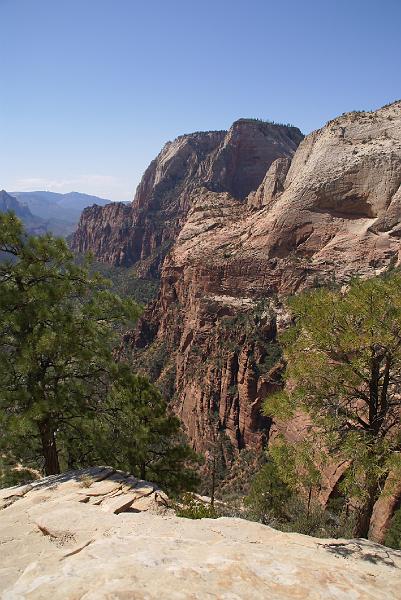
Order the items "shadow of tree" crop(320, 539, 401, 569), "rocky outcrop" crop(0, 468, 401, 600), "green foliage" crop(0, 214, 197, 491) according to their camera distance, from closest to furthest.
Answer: "rocky outcrop" crop(0, 468, 401, 600) → "shadow of tree" crop(320, 539, 401, 569) → "green foliage" crop(0, 214, 197, 491)

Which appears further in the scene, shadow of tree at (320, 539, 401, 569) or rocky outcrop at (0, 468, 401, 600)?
shadow of tree at (320, 539, 401, 569)

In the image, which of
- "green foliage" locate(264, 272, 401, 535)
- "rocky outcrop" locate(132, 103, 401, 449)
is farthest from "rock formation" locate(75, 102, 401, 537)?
"green foliage" locate(264, 272, 401, 535)

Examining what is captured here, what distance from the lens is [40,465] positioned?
13.7 metres

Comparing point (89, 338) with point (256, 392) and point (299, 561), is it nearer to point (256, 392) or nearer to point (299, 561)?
point (299, 561)

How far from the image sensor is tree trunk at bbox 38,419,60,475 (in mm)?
12203

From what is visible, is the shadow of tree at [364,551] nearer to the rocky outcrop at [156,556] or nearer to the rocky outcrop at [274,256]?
the rocky outcrop at [156,556]

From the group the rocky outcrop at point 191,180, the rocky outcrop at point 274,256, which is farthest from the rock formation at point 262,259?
the rocky outcrop at point 191,180

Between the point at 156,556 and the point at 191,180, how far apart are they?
625ft

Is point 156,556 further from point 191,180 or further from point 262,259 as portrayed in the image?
point 191,180

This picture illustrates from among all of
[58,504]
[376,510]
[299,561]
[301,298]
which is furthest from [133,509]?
[376,510]

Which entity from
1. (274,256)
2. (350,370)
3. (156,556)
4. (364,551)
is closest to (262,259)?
(274,256)

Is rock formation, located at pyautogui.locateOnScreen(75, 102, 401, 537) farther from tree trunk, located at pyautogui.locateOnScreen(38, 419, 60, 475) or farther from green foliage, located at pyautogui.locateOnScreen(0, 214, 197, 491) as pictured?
tree trunk, located at pyautogui.locateOnScreen(38, 419, 60, 475)

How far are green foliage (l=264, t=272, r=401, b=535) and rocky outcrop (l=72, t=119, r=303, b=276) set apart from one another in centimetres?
14564

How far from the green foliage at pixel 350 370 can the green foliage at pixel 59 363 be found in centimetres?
489
